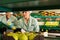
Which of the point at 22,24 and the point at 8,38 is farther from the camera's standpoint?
the point at 22,24

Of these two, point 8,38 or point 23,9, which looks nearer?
point 8,38

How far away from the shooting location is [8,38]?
59 cm

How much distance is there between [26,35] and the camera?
1.96 feet

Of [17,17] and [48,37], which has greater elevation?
[17,17]

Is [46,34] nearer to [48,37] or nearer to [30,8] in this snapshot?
[48,37]

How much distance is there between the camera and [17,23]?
740mm

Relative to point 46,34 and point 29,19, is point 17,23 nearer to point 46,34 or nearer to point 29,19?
point 29,19

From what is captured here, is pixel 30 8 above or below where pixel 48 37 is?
above

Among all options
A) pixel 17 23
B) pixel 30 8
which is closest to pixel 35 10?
pixel 30 8

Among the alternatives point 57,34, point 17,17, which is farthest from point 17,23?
point 57,34

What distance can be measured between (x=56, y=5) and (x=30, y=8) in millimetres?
157

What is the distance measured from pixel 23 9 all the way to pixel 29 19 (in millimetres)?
Answer: 70

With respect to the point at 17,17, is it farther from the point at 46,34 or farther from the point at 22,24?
the point at 46,34

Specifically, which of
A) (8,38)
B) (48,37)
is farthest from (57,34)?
(8,38)
